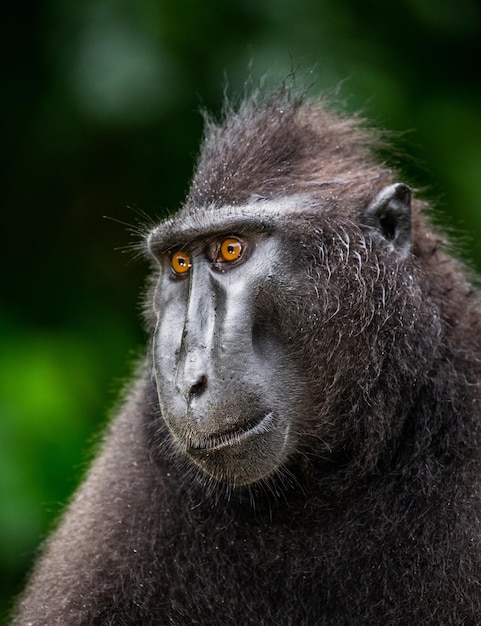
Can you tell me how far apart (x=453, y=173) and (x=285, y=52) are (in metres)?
1.62

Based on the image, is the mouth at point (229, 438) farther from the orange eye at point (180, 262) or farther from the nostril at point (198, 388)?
the orange eye at point (180, 262)

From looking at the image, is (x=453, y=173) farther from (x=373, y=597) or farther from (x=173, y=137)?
(x=373, y=597)

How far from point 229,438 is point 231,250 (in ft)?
2.67

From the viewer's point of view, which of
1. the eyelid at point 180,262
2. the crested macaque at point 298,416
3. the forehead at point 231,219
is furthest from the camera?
the eyelid at point 180,262

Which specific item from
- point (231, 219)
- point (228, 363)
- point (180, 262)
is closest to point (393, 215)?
point (231, 219)

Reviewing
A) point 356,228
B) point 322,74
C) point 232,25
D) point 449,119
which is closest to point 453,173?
point 449,119

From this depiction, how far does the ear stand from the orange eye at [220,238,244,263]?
1.95 ft

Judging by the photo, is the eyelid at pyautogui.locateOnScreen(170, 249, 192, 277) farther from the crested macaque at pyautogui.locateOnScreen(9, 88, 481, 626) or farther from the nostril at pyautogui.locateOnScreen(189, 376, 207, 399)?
the nostril at pyautogui.locateOnScreen(189, 376, 207, 399)

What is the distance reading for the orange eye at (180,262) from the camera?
469 centimetres

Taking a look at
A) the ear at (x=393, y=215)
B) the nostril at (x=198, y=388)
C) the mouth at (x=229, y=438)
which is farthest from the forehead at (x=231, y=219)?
the mouth at (x=229, y=438)

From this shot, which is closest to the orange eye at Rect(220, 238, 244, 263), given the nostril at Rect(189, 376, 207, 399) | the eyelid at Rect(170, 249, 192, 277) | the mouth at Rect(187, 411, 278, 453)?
the eyelid at Rect(170, 249, 192, 277)

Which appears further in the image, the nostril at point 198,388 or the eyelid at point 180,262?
the eyelid at point 180,262

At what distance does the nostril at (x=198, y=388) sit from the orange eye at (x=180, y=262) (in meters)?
0.67

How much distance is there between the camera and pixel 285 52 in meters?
7.73
